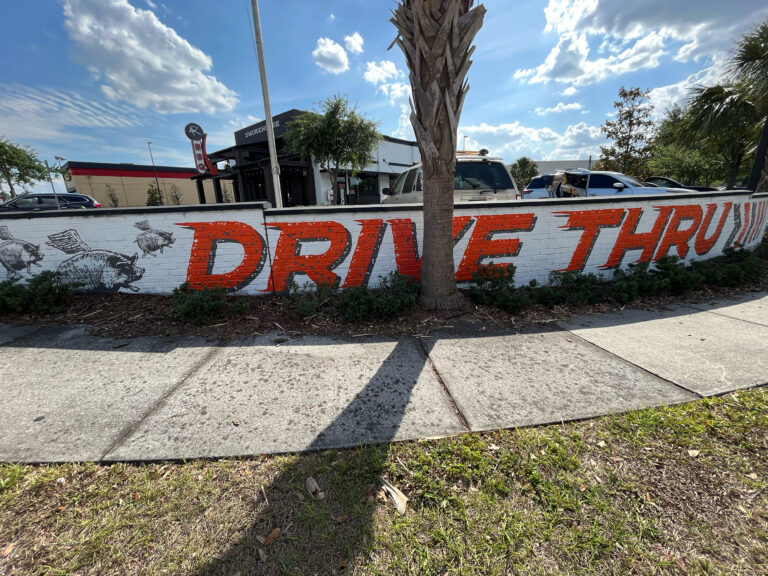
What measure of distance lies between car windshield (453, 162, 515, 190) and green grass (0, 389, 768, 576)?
4.91m

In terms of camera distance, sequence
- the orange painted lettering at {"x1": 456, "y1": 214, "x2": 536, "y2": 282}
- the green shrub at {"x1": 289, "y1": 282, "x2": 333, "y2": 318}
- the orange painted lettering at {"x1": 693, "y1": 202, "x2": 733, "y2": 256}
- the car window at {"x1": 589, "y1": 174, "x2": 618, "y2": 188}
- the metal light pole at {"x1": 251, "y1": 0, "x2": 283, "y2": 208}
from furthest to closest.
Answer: the car window at {"x1": 589, "y1": 174, "x2": 618, "y2": 188} < the metal light pole at {"x1": 251, "y1": 0, "x2": 283, "y2": 208} < the orange painted lettering at {"x1": 693, "y1": 202, "x2": 733, "y2": 256} < the orange painted lettering at {"x1": 456, "y1": 214, "x2": 536, "y2": 282} < the green shrub at {"x1": 289, "y1": 282, "x2": 333, "y2": 318}

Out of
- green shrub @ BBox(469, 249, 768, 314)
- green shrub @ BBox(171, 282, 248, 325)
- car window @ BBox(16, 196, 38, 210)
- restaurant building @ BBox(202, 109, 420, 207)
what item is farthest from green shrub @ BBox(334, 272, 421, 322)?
car window @ BBox(16, 196, 38, 210)

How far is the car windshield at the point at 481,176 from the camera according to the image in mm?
6191

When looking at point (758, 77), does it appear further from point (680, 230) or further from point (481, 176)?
point (481, 176)

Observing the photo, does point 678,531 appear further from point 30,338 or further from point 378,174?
point 378,174

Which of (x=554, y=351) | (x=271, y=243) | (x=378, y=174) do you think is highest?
(x=378, y=174)

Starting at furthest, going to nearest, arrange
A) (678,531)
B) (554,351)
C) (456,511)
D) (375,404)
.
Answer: (554,351)
(375,404)
(456,511)
(678,531)

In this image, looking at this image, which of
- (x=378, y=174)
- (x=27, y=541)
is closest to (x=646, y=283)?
(x=27, y=541)

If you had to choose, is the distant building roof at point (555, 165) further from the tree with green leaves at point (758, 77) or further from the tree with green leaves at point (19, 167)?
the tree with green leaves at point (19, 167)

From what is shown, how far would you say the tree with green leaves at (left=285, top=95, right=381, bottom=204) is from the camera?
18125 millimetres

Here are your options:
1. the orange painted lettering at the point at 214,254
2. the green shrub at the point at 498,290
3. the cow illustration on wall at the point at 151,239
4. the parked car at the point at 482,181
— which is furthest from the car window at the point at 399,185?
the cow illustration on wall at the point at 151,239

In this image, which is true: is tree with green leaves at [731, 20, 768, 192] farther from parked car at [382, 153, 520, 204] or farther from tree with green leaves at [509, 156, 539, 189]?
tree with green leaves at [509, 156, 539, 189]

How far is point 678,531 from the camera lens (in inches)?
62.6

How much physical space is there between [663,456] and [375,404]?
1.94m
